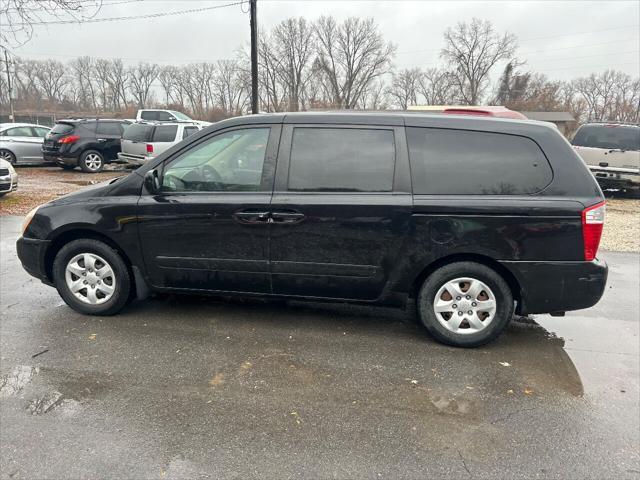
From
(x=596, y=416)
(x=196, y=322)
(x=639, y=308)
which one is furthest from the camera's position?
(x=639, y=308)

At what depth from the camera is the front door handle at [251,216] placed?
3.63 metres

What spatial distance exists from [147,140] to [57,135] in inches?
148

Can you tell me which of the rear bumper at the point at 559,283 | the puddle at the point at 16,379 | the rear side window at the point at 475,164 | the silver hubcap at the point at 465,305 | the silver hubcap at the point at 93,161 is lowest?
the puddle at the point at 16,379

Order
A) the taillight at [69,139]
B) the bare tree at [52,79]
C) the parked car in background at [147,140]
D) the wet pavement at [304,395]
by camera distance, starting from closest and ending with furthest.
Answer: the wet pavement at [304,395]
the parked car in background at [147,140]
the taillight at [69,139]
the bare tree at [52,79]

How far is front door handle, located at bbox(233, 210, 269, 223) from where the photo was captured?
11.9 ft

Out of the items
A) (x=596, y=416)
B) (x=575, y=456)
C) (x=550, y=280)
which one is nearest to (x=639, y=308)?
(x=550, y=280)

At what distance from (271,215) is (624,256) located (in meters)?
5.78

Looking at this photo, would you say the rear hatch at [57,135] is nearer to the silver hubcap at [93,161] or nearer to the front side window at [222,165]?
the silver hubcap at [93,161]

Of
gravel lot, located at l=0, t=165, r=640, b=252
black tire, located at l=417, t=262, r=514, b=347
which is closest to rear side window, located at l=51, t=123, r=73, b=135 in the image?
gravel lot, located at l=0, t=165, r=640, b=252

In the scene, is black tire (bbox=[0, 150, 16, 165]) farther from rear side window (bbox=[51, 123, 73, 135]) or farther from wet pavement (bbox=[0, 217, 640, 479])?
wet pavement (bbox=[0, 217, 640, 479])

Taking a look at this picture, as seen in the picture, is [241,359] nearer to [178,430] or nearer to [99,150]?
[178,430]

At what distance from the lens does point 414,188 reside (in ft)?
11.5

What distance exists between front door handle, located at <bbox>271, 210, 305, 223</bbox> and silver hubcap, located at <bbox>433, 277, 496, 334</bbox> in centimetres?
125

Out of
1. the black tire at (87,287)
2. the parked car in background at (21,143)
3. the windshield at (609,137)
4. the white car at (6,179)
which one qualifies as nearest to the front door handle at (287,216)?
the black tire at (87,287)
